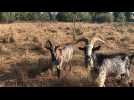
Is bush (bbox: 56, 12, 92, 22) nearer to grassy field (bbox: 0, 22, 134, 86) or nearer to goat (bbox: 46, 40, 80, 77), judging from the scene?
grassy field (bbox: 0, 22, 134, 86)

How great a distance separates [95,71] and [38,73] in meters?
3.27

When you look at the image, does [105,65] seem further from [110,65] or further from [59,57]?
[59,57]

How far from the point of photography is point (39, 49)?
16141 mm

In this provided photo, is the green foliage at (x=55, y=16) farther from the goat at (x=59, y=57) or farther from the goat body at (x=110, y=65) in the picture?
the goat body at (x=110, y=65)

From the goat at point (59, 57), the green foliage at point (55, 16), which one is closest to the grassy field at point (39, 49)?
the goat at point (59, 57)

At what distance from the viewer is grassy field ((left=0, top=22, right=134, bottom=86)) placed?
10.4 m

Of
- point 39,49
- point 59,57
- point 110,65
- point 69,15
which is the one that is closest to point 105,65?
point 110,65

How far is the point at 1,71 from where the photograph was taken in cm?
1193

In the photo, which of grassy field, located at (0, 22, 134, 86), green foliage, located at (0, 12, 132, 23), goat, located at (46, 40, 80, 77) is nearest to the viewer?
goat, located at (46, 40, 80, 77)

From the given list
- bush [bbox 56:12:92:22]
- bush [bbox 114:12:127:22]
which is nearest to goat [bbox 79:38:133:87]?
bush [bbox 56:12:92:22]

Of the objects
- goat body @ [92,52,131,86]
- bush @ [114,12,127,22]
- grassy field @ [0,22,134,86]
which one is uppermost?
bush @ [114,12,127,22]

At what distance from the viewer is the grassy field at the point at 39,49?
409 inches
